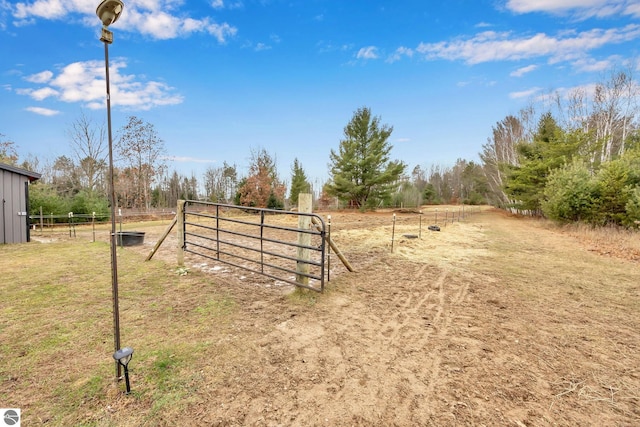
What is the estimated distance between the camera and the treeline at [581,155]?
426 inches

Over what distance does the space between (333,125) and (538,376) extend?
91.0 ft

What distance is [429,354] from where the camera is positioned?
2533 mm

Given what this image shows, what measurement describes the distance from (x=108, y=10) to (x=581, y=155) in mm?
24871

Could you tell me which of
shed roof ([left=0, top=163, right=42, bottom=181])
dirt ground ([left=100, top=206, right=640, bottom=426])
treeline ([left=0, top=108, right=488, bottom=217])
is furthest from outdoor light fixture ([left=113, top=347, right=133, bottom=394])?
treeline ([left=0, top=108, right=488, bottom=217])

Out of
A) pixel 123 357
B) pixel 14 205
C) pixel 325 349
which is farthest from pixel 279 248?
pixel 14 205

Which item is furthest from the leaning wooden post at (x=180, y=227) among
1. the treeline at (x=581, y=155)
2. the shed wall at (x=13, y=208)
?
the treeline at (x=581, y=155)

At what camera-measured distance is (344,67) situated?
56.2 ft

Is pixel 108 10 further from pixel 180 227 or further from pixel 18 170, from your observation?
pixel 18 170

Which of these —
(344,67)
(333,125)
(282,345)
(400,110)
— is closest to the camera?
(282,345)

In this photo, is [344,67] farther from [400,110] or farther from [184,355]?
[184,355]

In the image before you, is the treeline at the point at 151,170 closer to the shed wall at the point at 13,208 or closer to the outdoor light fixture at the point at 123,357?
the shed wall at the point at 13,208

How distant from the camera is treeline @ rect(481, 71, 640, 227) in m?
10.8

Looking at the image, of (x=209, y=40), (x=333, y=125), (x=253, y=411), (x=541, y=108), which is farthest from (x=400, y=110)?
(x=253, y=411)

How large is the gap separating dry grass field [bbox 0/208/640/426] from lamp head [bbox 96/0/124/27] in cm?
269
